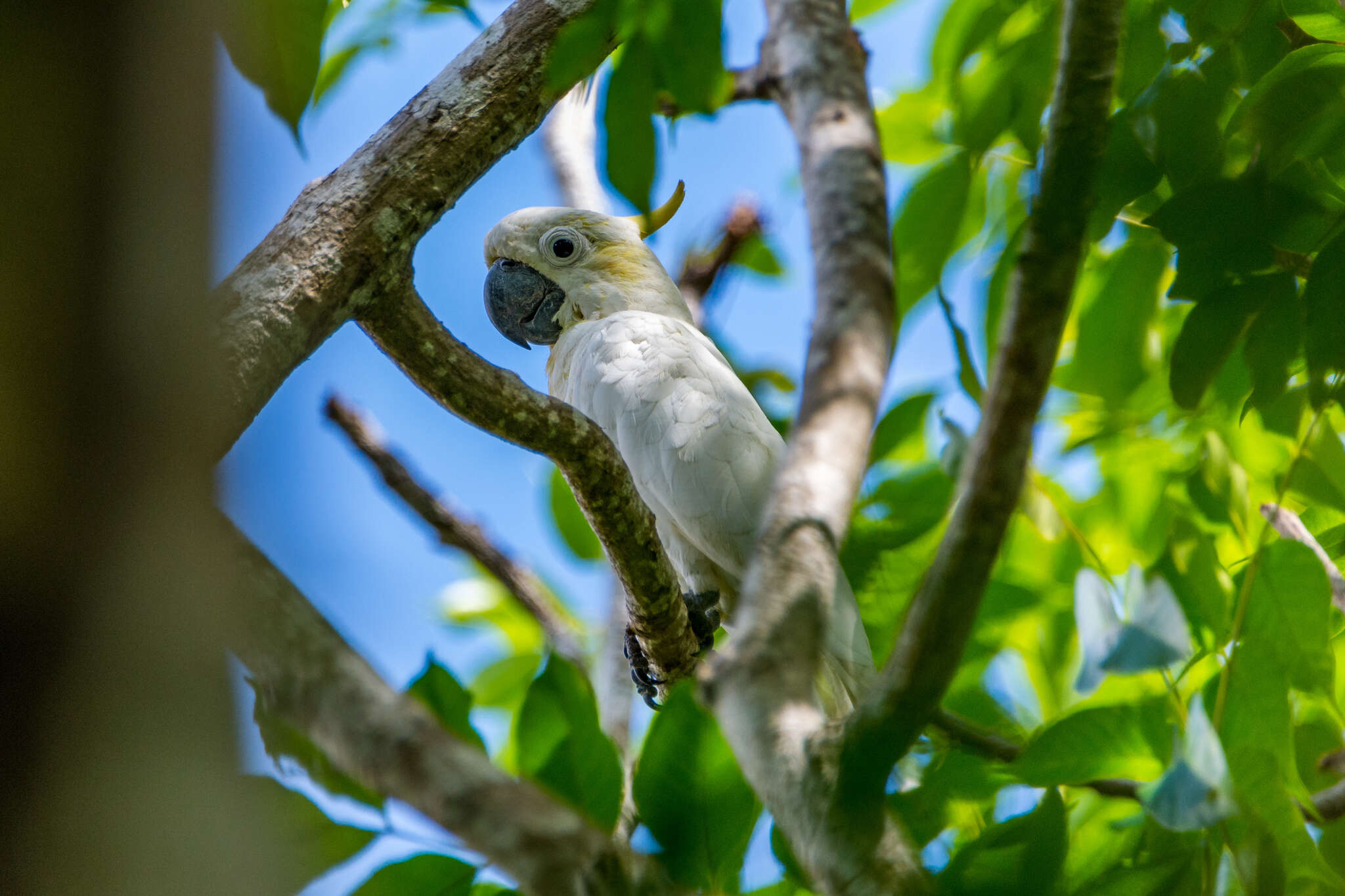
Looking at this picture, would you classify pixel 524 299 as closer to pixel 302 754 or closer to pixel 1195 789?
pixel 302 754

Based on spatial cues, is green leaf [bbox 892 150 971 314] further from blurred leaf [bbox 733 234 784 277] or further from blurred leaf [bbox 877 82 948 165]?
blurred leaf [bbox 733 234 784 277]

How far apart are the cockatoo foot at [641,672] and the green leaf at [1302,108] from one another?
4.68 feet

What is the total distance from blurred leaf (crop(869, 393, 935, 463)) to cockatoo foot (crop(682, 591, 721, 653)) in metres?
0.72

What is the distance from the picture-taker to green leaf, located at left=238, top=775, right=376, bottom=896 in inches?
24.1

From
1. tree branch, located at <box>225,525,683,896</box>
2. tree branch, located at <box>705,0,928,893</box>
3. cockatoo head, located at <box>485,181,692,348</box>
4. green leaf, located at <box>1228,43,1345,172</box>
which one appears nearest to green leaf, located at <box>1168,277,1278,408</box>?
green leaf, located at <box>1228,43,1345,172</box>

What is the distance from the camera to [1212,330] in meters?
1.27

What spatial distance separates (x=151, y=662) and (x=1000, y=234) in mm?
1712

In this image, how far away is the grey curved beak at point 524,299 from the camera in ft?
9.93

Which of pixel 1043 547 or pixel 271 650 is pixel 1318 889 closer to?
pixel 271 650

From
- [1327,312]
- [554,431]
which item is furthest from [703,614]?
[1327,312]

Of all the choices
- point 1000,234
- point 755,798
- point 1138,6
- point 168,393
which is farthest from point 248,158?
point 1000,234

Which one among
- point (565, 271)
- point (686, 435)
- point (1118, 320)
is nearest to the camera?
point (1118, 320)

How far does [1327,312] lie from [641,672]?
160 cm

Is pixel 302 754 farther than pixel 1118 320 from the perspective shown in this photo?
No
